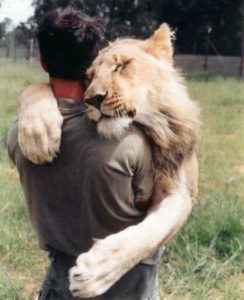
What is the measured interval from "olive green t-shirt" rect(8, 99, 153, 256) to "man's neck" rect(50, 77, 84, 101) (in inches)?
0.8

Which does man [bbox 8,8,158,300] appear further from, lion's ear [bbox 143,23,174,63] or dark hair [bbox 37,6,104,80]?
lion's ear [bbox 143,23,174,63]

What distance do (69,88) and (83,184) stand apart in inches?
10.3

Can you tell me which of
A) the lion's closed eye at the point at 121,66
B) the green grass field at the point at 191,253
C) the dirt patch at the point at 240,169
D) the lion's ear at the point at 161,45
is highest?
the lion's ear at the point at 161,45

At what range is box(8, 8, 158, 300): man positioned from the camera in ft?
5.41

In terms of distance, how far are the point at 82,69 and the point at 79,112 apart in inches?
4.5

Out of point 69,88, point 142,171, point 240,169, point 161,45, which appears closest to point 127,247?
point 142,171

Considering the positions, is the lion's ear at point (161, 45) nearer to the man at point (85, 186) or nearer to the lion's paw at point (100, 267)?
the man at point (85, 186)

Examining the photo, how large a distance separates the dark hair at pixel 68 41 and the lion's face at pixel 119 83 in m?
0.04

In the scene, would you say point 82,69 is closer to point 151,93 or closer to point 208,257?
point 151,93

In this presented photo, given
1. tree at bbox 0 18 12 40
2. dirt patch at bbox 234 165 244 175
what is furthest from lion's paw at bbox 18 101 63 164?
tree at bbox 0 18 12 40

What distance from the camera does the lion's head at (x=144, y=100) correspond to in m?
1.63

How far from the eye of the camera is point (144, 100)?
5.57ft

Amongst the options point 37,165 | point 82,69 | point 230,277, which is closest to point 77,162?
point 37,165

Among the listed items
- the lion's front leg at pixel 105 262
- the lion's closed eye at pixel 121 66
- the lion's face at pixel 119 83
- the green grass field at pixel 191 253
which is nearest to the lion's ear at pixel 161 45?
the lion's face at pixel 119 83
